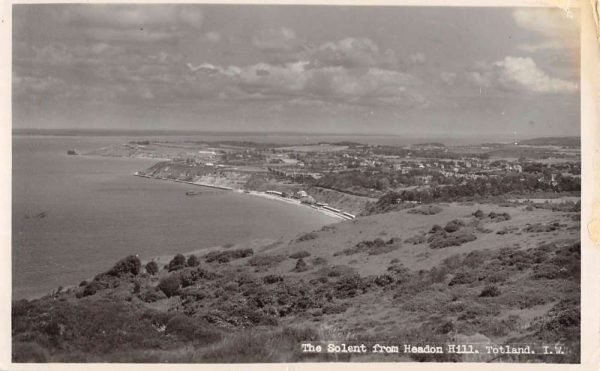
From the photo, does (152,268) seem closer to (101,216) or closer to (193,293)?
(193,293)

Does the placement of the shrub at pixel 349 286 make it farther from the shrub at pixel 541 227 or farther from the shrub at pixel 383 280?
the shrub at pixel 541 227

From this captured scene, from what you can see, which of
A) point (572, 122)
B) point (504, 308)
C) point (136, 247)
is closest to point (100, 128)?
point (136, 247)

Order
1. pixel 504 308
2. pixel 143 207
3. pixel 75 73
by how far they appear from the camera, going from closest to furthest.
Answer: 1. pixel 504 308
2. pixel 75 73
3. pixel 143 207

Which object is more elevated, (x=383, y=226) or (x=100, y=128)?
(x=100, y=128)

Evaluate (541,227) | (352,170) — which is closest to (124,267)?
(352,170)

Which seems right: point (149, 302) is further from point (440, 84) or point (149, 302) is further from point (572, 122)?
point (572, 122)

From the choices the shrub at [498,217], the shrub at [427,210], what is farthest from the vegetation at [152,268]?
the shrub at [498,217]
